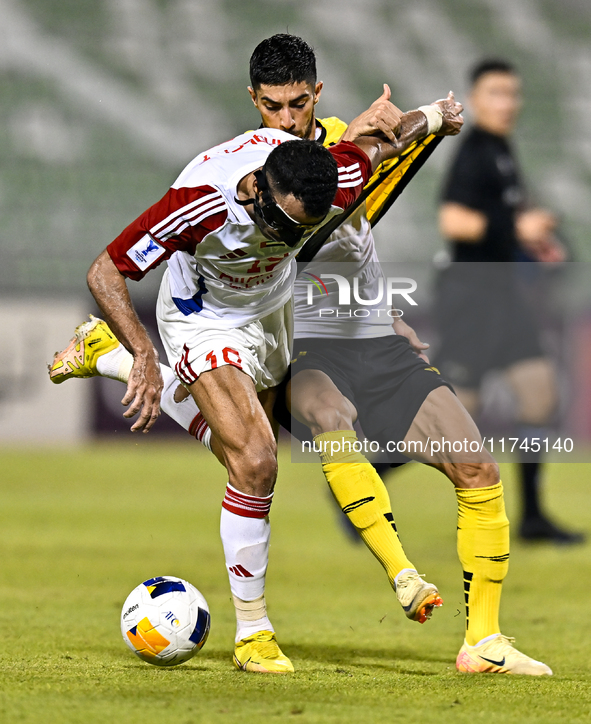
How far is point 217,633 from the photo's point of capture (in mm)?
4352

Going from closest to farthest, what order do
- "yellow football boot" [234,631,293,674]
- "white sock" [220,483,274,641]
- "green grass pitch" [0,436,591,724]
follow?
"green grass pitch" [0,436,591,724] < "yellow football boot" [234,631,293,674] < "white sock" [220,483,274,641]

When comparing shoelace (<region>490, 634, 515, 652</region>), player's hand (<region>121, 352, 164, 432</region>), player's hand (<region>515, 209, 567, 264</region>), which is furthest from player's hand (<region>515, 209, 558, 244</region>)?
player's hand (<region>121, 352, 164, 432</region>)

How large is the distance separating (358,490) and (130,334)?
3.30ft

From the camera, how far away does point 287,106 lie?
3715 mm

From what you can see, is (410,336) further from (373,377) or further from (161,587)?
(161,587)

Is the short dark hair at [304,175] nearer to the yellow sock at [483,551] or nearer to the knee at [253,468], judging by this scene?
the knee at [253,468]

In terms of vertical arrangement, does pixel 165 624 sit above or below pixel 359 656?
above

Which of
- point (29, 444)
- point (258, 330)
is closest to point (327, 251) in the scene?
point (258, 330)

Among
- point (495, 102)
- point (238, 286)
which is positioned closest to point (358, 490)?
point (238, 286)

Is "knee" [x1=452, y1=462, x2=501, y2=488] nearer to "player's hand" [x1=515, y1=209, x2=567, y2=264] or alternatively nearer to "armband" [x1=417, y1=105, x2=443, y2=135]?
"armband" [x1=417, y1=105, x2=443, y2=135]

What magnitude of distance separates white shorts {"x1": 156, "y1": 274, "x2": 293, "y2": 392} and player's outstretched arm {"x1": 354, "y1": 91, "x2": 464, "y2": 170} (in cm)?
66

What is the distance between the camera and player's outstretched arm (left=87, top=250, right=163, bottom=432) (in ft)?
10.8

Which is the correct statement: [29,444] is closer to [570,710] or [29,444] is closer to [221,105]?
[221,105]

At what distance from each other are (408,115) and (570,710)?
2166 millimetres
